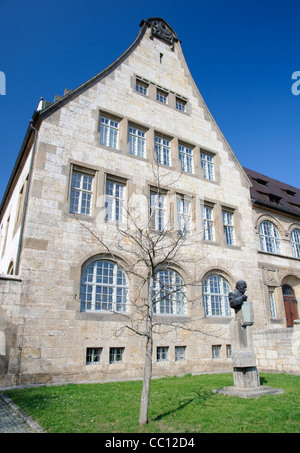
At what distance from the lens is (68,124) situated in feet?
47.6

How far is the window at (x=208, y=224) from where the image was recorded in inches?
686

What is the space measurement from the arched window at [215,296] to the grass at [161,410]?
6349mm

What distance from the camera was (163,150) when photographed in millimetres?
17766

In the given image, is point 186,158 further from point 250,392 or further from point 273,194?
point 250,392

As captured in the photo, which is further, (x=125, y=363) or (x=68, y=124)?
(x=68, y=124)

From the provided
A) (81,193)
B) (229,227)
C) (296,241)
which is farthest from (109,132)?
(296,241)

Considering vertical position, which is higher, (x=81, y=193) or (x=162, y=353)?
(x=81, y=193)

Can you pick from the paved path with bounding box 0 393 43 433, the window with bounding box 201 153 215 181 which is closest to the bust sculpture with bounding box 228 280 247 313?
the paved path with bounding box 0 393 43 433

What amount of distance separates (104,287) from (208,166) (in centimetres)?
1007

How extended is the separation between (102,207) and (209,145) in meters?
8.79
